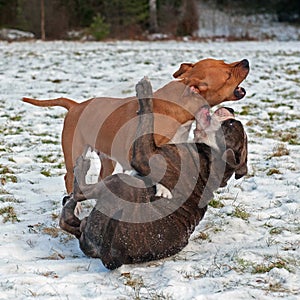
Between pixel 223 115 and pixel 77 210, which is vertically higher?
pixel 223 115

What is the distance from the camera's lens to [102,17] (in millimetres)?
25781

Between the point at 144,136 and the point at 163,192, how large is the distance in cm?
37

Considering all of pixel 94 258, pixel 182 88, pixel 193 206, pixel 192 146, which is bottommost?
pixel 94 258

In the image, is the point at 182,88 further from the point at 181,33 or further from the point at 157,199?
the point at 181,33

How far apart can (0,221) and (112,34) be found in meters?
20.3

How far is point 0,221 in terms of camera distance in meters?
4.13

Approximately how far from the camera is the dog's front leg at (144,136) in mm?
3463

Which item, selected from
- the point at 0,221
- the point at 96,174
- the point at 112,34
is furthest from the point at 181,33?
the point at 0,221

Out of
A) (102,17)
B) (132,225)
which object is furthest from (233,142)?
(102,17)

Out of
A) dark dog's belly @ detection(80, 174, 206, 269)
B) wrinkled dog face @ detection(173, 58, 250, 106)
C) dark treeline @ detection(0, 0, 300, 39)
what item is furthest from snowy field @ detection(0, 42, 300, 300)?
dark treeline @ detection(0, 0, 300, 39)

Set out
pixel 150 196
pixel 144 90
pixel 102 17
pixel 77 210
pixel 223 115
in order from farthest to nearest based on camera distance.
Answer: pixel 102 17
pixel 77 210
pixel 223 115
pixel 144 90
pixel 150 196

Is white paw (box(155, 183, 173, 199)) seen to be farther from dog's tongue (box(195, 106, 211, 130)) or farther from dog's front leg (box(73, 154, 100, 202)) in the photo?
dog's tongue (box(195, 106, 211, 130))

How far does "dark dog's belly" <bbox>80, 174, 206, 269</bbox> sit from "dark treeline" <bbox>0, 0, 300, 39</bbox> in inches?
735

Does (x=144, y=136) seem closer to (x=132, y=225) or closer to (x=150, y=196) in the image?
(x=150, y=196)
